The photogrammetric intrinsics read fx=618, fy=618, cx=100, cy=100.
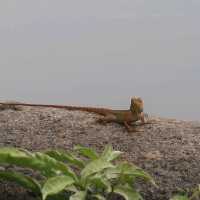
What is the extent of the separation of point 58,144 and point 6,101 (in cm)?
133

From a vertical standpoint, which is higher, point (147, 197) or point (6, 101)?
point (6, 101)

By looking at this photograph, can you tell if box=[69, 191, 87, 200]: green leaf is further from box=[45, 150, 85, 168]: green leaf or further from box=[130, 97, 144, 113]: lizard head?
box=[130, 97, 144, 113]: lizard head

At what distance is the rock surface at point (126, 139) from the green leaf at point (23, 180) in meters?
0.09

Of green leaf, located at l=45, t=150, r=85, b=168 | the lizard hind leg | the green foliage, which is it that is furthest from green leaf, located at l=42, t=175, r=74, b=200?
the lizard hind leg

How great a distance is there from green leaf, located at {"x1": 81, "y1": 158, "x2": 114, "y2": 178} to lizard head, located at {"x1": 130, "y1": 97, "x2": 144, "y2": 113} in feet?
4.94

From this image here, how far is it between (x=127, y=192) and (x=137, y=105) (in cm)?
157

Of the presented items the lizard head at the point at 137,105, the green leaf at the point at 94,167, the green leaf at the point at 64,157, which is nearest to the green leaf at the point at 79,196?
the green leaf at the point at 94,167

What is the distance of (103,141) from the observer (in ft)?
14.2

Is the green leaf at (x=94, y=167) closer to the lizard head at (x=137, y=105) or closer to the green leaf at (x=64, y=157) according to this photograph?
the green leaf at (x=64, y=157)

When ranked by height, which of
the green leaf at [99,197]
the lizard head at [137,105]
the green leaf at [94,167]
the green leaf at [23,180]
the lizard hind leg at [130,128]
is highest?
the lizard head at [137,105]

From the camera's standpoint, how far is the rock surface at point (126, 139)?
3.79 m

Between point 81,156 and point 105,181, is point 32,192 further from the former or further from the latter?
point 81,156

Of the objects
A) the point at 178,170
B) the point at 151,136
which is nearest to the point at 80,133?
the point at 151,136

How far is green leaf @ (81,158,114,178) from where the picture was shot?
10.4 feet
